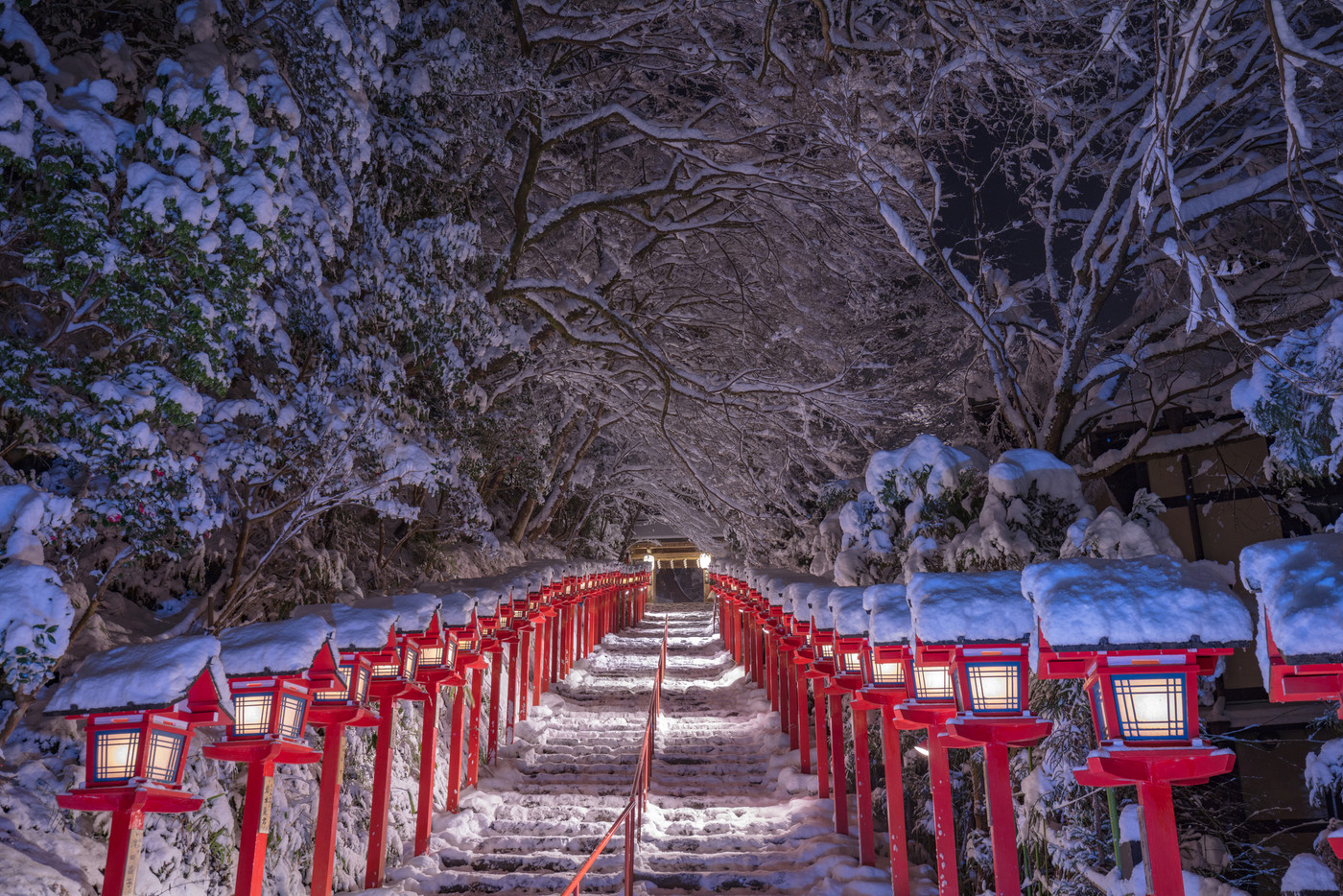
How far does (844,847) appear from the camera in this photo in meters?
9.93

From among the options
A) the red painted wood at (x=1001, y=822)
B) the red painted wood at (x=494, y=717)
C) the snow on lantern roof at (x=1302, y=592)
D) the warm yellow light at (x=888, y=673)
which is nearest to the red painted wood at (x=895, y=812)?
the warm yellow light at (x=888, y=673)

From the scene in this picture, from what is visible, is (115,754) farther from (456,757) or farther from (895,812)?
(456,757)

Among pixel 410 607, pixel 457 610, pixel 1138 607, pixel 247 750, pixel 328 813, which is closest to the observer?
pixel 1138 607

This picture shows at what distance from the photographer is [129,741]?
483cm

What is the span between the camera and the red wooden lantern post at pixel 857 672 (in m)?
8.41

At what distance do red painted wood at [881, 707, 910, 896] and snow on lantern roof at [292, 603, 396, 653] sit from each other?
4706 millimetres

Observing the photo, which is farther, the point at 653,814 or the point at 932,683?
the point at 653,814

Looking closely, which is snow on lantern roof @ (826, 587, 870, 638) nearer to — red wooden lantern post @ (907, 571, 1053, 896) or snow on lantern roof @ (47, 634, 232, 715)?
red wooden lantern post @ (907, 571, 1053, 896)

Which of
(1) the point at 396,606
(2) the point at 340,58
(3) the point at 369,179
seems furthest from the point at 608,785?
(2) the point at 340,58

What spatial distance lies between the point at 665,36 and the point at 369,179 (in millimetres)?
4088

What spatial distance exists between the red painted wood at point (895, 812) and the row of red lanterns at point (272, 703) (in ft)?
15.9

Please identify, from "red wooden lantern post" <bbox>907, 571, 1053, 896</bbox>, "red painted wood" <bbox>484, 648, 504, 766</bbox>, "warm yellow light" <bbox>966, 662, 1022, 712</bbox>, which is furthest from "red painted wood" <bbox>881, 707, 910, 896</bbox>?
"red painted wood" <bbox>484, 648, 504, 766</bbox>

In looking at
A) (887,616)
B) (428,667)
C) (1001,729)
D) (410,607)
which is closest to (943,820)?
(887,616)

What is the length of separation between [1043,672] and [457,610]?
751 centimetres
